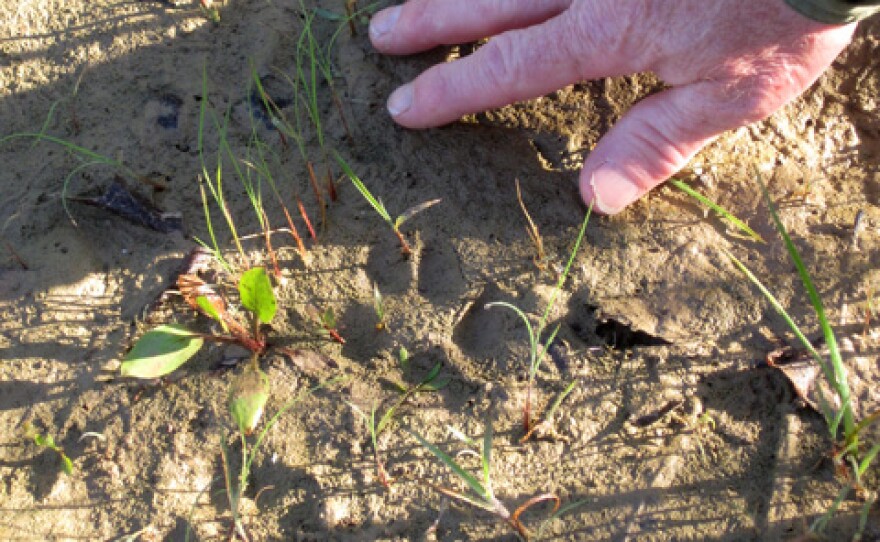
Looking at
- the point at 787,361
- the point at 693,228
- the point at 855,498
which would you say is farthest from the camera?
the point at 693,228

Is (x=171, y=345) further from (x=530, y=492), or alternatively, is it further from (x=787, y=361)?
(x=787, y=361)

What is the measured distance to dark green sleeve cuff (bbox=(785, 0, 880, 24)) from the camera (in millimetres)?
1482

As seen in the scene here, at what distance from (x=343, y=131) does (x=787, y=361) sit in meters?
1.35

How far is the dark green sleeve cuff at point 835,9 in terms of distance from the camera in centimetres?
148

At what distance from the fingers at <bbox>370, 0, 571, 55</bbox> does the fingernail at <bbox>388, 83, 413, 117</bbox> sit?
0.17m

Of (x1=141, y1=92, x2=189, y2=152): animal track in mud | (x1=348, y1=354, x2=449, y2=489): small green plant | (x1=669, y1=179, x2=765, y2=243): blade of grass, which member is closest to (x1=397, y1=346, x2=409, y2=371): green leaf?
(x1=348, y1=354, x2=449, y2=489): small green plant

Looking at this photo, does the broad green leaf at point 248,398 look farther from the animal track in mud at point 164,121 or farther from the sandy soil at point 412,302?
the animal track in mud at point 164,121

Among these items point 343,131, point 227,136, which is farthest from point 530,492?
point 227,136

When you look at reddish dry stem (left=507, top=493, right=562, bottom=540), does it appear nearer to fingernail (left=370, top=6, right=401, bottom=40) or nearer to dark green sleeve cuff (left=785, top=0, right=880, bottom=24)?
dark green sleeve cuff (left=785, top=0, right=880, bottom=24)

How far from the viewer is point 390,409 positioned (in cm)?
165

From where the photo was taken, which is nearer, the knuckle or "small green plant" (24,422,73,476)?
"small green plant" (24,422,73,476)

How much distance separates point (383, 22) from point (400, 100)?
0.28m

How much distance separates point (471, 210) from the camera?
77.4 inches

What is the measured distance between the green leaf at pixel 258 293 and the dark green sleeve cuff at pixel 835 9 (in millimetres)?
1335
